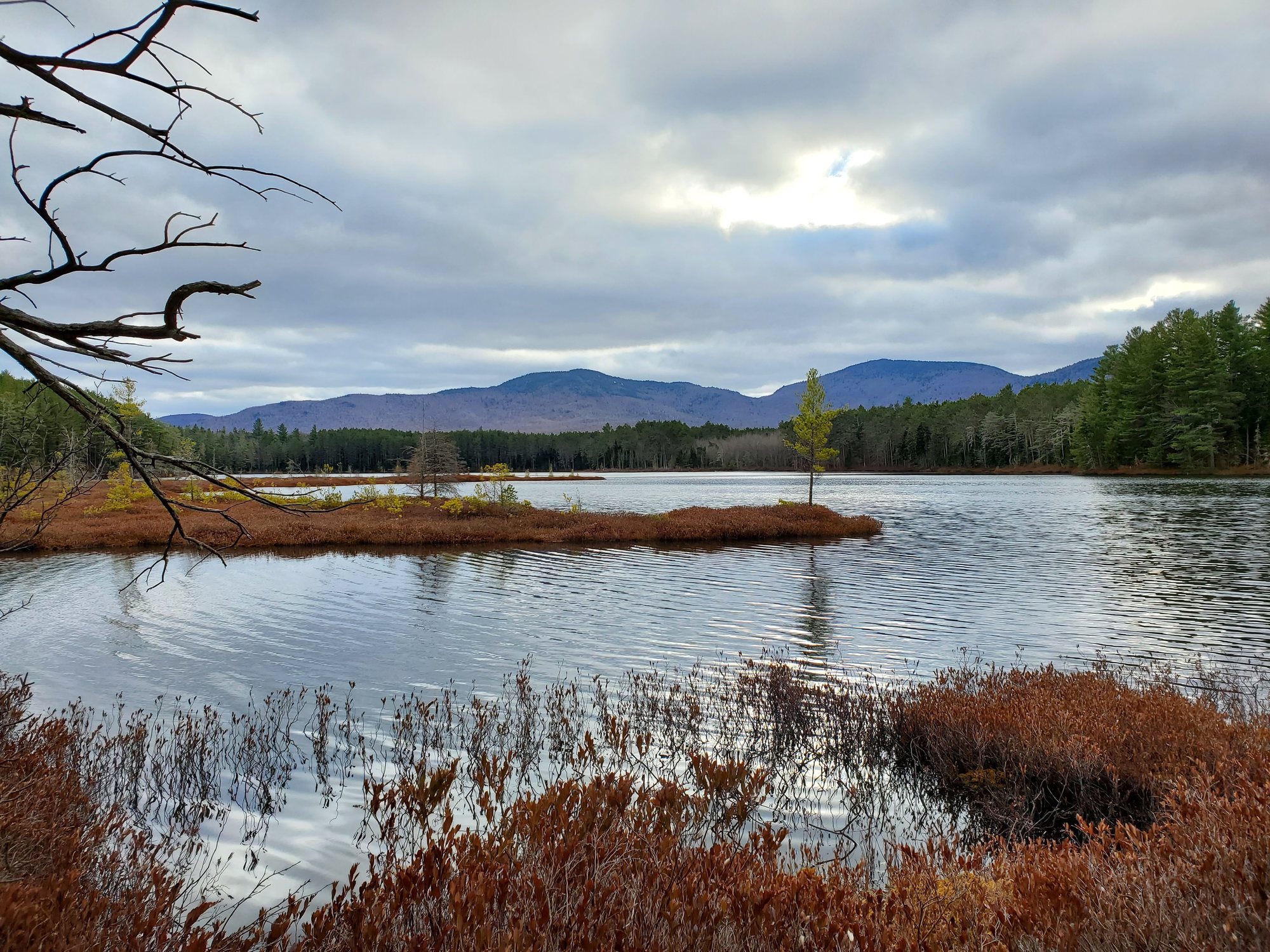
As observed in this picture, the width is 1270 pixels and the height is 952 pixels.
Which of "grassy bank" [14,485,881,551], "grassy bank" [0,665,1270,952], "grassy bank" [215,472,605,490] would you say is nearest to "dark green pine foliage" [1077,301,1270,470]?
"grassy bank" [14,485,881,551]

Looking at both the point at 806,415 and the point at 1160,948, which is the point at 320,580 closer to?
the point at 1160,948

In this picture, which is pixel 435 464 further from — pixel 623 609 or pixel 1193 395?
pixel 1193 395

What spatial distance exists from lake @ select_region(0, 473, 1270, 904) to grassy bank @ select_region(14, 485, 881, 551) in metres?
2.64

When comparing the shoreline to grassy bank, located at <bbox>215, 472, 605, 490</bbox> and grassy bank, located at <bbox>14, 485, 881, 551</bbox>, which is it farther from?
grassy bank, located at <bbox>14, 485, 881, 551</bbox>

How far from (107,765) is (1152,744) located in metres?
10.8

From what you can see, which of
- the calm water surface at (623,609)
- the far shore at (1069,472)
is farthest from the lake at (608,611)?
the far shore at (1069,472)

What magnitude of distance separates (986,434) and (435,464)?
106104 mm

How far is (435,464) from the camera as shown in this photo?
159 feet

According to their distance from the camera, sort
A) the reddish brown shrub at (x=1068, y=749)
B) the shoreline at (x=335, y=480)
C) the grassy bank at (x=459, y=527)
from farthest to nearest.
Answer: the shoreline at (x=335, y=480) → the grassy bank at (x=459, y=527) → the reddish brown shrub at (x=1068, y=749)

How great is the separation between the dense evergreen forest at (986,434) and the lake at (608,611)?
176 inches

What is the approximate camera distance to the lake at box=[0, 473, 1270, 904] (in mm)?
11391

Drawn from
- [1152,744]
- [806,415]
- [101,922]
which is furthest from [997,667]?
[806,415]

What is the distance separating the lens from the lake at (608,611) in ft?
37.4

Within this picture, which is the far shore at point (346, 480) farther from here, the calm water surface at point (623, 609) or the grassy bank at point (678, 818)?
the calm water surface at point (623, 609)
